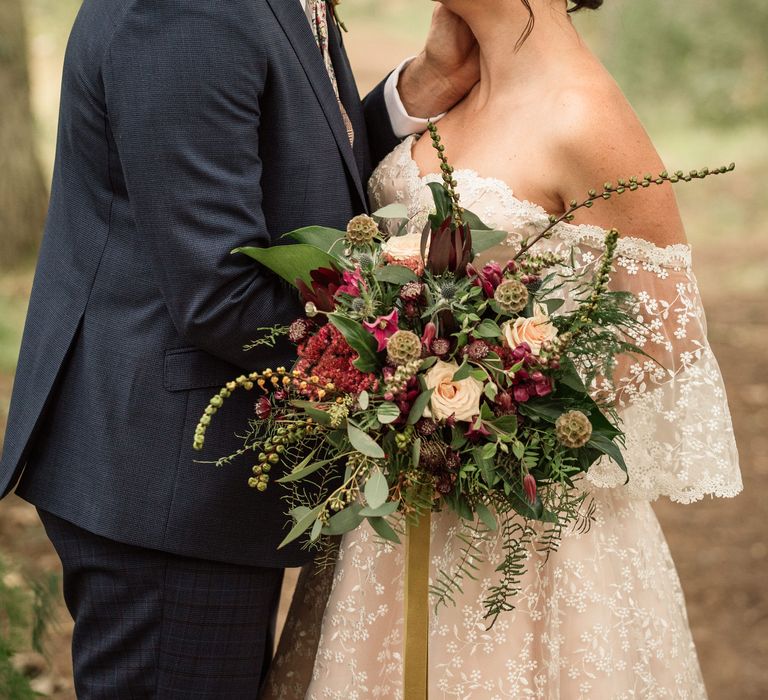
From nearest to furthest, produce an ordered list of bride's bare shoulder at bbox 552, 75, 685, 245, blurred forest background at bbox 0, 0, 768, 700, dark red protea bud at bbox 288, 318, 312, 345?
dark red protea bud at bbox 288, 318, 312, 345 → bride's bare shoulder at bbox 552, 75, 685, 245 → blurred forest background at bbox 0, 0, 768, 700

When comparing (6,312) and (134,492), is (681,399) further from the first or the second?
(6,312)

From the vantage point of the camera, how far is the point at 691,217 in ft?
37.0

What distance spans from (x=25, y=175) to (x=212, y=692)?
208 inches

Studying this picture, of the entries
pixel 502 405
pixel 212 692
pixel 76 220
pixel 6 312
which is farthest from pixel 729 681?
pixel 6 312

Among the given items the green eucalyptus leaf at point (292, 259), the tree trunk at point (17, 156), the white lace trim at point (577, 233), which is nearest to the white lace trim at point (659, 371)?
the white lace trim at point (577, 233)

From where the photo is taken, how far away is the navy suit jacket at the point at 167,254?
2.07 m

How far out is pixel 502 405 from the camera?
A: 73.5 inches

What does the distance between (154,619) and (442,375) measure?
3.42ft

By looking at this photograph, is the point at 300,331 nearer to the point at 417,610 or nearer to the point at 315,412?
the point at 315,412

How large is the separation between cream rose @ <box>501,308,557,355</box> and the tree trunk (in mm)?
5517

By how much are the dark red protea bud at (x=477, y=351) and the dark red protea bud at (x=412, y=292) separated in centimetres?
14

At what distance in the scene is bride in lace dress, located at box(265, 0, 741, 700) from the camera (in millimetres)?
2320

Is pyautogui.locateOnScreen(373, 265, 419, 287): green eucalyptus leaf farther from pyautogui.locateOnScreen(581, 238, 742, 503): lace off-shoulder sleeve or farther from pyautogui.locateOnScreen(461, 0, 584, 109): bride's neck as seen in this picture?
pyautogui.locateOnScreen(461, 0, 584, 109): bride's neck

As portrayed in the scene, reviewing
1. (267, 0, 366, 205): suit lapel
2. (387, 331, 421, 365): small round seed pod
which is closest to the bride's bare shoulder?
(267, 0, 366, 205): suit lapel
